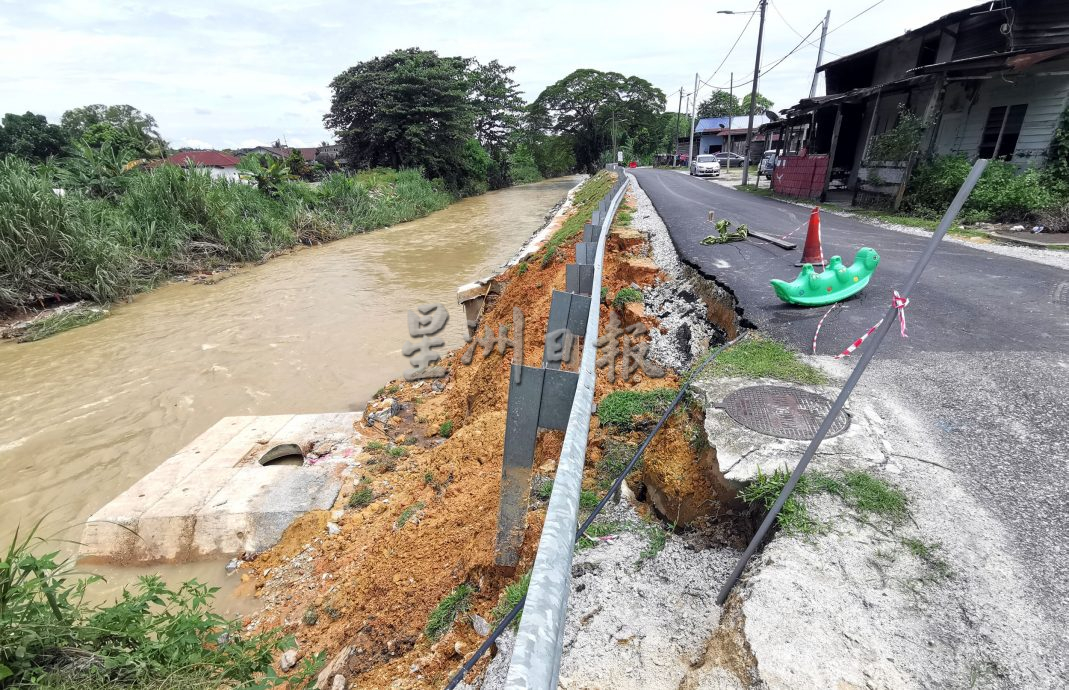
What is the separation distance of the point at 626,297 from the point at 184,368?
339 inches

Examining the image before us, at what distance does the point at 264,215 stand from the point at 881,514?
21684 millimetres

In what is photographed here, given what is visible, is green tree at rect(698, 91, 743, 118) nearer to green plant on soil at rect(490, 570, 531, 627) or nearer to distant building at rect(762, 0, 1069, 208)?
distant building at rect(762, 0, 1069, 208)

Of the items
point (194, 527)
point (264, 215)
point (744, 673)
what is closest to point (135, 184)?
point (264, 215)

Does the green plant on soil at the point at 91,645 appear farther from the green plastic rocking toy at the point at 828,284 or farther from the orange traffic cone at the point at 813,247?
the orange traffic cone at the point at 813,247

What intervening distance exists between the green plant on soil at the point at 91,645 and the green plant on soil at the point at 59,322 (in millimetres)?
12094

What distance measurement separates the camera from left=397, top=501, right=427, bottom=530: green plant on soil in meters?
4.26

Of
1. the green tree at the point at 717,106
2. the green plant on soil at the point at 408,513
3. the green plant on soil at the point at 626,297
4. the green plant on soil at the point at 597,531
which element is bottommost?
the green plant on soil at the point at 408,513

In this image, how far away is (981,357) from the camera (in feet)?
13.3

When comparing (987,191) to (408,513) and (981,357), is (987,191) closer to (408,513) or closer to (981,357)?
(981,357)

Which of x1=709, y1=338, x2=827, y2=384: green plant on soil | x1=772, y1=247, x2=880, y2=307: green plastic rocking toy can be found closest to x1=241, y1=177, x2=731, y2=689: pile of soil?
x1=709, y1=338, x2=827, y2=384: green plant on soil

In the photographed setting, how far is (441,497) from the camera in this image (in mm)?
4406

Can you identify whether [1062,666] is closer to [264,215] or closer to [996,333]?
[996,333]

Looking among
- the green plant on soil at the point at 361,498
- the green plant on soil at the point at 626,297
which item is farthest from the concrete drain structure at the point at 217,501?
the green plant on soil at the point at 626,297

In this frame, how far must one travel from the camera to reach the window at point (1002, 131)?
12.0 meters
